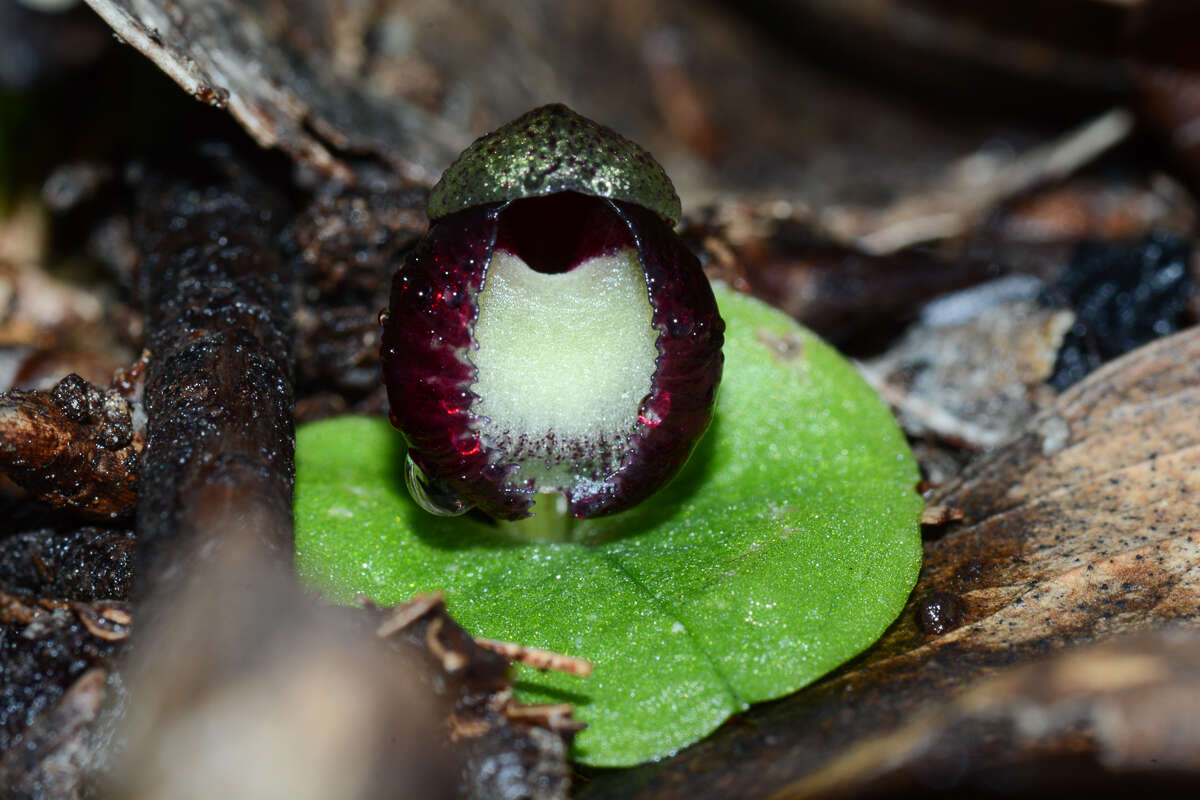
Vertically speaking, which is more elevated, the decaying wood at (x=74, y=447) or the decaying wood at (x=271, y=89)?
the decaying wood at (x=271, y=89)

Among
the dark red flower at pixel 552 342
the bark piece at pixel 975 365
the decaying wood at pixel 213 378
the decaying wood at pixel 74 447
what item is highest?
the bark piece at pixel 975 365

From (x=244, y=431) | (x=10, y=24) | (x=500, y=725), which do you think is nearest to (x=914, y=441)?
(x=500, y=725)

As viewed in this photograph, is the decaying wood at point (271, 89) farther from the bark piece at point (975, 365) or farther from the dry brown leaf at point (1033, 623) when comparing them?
the dry brown leaf at point (1033, 623)

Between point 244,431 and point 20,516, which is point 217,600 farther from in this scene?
point 20,516

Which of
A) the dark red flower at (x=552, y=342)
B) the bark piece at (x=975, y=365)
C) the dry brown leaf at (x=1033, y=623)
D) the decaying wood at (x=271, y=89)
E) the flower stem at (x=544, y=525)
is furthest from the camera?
the bark piece at (x=975, y=365)

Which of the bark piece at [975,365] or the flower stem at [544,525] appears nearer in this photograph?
the flower stem at [544,525]

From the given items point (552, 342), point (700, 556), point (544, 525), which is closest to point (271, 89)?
point (552, 342)

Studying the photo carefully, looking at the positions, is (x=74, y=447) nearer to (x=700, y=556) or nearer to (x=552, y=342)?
(x=552, y=342)

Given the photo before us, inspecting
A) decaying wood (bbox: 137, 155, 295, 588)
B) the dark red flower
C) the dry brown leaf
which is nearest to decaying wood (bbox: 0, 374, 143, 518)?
decaying wood (bbox: 137, 155, 295, 588)

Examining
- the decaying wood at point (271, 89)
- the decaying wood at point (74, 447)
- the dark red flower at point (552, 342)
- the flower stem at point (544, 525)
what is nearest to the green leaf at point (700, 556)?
the flower stem at point (544, 525)
